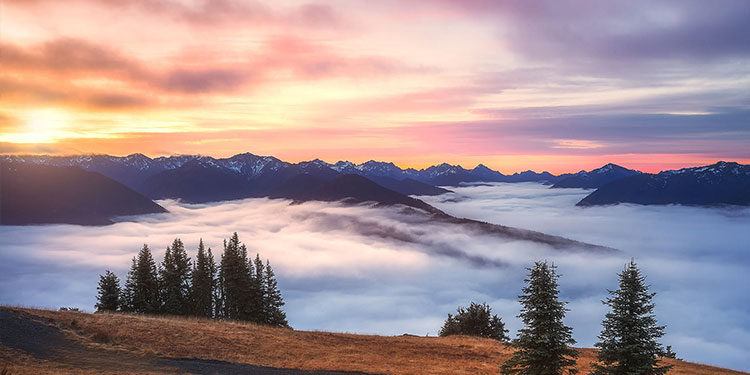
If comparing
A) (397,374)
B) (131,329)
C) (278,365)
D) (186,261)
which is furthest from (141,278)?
(397,374)

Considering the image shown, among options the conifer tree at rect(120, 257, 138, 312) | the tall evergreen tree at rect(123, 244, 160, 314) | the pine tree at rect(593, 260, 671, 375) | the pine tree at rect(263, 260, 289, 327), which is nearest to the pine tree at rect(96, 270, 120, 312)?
the conifer tree at rect(120, 257, 138, 312)

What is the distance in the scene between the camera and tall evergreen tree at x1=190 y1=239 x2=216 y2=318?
64.4 metres

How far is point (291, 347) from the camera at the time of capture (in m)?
31.4

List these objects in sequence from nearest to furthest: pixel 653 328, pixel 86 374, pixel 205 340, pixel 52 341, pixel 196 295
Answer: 1. pixel 653 328
2. pixel 86 374
3. pixel 52 341
4. pixel 205 340
5. pixel 196 295

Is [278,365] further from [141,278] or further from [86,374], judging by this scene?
[141,278]

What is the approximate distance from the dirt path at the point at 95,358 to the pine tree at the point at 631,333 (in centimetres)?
1510

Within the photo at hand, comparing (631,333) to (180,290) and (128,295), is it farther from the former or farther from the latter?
(128,295)

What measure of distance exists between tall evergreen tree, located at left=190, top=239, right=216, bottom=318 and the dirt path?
39337mm

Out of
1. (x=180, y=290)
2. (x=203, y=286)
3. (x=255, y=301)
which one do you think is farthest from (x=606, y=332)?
(x=203, y=286)

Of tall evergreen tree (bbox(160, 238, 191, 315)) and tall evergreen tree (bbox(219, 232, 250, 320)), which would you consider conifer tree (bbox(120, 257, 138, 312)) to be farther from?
tall evergreen tree (bbox(219, 232, 250, 320))

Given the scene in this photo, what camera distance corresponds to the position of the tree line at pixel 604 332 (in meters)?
17.2

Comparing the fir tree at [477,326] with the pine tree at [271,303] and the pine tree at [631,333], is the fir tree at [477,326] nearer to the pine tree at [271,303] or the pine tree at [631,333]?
the pine tree at [271,303]

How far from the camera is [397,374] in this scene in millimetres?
25891

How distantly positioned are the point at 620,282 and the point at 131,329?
34.4 metres
